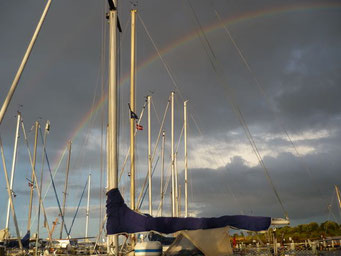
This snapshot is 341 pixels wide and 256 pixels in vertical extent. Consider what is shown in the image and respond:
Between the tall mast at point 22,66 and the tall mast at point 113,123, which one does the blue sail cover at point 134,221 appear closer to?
the tall mast at point 113,123

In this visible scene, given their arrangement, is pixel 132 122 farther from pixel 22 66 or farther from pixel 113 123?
pixel 22 66

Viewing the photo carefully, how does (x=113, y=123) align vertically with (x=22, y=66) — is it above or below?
below

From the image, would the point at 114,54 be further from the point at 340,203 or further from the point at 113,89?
the point at 340,203

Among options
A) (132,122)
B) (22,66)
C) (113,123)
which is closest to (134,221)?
(113,123)

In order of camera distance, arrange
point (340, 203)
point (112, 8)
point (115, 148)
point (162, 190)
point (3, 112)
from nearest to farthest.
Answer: point (3, 112) → point (115, 148) → point (112, 8) → point (162, 190) → point (340, 203)

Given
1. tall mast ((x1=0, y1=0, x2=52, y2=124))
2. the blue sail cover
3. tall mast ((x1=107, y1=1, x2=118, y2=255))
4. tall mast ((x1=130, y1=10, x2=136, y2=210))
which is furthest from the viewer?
tall mast ((x1=130, y1=10, x2=136, y2=210))

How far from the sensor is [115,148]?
15.3 m

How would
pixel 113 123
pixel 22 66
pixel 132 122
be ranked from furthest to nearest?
1. pixel 132 122
2. pixel 113 123
3. pixel 22 66

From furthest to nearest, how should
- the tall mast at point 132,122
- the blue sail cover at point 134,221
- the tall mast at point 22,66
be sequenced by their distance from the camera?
the tall mast at point 132,122, the blue sail cover at point 134,221, the tall mast at point 22,66

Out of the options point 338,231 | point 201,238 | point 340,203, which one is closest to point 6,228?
point 201,238

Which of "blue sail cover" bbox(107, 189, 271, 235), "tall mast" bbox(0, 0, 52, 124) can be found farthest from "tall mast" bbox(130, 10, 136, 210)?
"tall mast" bbox(0, 0, 52, 124)

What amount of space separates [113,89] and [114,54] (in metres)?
1.70

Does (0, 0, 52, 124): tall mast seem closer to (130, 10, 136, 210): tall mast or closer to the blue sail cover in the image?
the blue sail cover

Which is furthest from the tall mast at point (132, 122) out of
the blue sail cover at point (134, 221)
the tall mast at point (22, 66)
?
the tall mast at point (22, 66)
